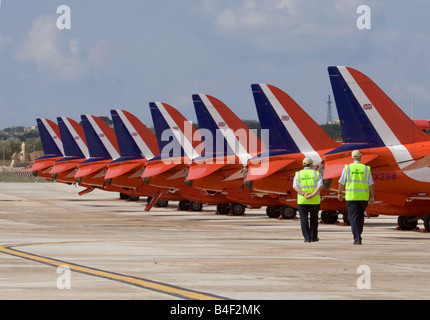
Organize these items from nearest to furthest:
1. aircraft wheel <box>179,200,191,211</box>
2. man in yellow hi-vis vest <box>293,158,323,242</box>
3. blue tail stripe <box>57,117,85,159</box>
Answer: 1. man in yellow hi-vis vest <box>293,158,323,242</box>
2. aircraft wheel <box>179,200,191,211</box>
3. blue tail stripe <box>57,117,85,159</box>

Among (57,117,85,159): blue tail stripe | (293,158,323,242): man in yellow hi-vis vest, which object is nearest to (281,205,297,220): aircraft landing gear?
(293,158,323,242): man in yellow hi-vis vest

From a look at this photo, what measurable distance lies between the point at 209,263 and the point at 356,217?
5.04 m

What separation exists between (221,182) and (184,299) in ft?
74.5

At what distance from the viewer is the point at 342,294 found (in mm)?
A: 11453

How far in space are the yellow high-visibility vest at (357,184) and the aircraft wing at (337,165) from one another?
3.64 metres

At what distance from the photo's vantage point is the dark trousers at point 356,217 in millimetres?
19453

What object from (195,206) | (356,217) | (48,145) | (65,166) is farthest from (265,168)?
(48,145)

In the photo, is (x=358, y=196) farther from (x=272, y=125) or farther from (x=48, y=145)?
(x=48, y=145)

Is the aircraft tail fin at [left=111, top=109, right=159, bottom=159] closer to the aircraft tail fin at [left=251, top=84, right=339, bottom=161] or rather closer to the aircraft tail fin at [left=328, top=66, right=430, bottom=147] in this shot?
the aircraft tail fin at [left=251, top=84, right=339, bottom=161]

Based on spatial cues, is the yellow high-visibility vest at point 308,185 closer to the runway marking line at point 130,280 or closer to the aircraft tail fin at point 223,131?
the runway marking line at point 130,280

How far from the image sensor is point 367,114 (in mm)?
24359

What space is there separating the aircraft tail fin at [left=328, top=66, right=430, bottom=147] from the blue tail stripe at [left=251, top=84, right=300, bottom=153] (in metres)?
4.24

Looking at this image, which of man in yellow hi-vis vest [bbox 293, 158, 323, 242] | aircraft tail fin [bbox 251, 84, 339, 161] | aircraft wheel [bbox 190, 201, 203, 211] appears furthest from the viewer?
aircraft wheel [bbox 190, 201, 203, 211]

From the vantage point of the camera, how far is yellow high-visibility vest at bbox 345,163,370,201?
771 inches
